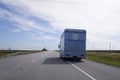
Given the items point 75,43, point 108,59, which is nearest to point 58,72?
point 75,43

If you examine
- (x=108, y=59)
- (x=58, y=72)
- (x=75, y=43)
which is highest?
(x=75, y=43)

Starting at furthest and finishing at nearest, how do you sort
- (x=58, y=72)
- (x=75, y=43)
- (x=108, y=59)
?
(x=108, y=59)
(x=75, y=43)
(x=58, y=72)

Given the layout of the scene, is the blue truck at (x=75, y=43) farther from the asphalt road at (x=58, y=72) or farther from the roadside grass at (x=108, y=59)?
the asphalt road at (x=58, y=72)

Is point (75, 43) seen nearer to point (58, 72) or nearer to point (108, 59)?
point (108, 59)

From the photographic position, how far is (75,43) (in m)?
29.3

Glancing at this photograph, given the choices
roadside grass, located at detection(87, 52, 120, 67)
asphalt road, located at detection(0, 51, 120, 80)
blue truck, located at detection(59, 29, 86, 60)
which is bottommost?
asphalt road, located at detection(0, 51, 120, 80)

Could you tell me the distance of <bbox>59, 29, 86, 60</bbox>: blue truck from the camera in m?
29.1

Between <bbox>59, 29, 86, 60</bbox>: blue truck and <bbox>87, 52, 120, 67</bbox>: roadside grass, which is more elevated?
<bbox>59, 29, 86, 60</bbox>: blue truck

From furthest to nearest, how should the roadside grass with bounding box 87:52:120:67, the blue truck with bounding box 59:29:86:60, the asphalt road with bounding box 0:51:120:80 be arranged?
the blue truck with bounding box 59:29:86:60 < the roadside grass with bounding box 87:52:120:67 < the asphalt road with bounding box 0:51:120:80

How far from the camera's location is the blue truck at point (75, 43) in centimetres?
2912

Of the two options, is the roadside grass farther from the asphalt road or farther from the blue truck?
the asphalt road

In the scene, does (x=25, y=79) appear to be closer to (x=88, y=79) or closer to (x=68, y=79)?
(x=68, y=79)

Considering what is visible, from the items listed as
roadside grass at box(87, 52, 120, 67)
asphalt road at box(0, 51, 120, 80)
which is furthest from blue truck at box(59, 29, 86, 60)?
asphalt road at box(0, 51, 120, 80)

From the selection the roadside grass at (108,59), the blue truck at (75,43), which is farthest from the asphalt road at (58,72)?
the blue truck at (75,43)
